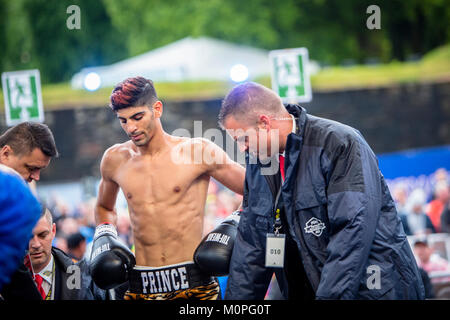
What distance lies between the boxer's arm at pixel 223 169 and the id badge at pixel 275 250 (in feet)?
2.58

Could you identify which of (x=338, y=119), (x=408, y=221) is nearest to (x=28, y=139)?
(x=408, y=221)

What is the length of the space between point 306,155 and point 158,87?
47.5 ft

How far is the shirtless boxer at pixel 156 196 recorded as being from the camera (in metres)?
3.81

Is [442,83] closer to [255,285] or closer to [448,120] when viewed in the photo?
[448,120]

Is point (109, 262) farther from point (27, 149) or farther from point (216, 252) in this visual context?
point (27, 149)

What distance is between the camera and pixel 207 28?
2356cm

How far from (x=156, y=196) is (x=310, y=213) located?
1193mm

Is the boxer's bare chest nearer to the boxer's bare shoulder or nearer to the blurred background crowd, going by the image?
the boxer's bare shoulder

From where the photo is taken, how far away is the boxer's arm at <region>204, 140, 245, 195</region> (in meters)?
4.05

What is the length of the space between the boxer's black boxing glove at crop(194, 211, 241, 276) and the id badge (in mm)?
399

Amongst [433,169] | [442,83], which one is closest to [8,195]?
[433,169]

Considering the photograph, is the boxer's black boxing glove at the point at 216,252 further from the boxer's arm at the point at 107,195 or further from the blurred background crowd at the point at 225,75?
the blurred background crowd at the point at 225,75

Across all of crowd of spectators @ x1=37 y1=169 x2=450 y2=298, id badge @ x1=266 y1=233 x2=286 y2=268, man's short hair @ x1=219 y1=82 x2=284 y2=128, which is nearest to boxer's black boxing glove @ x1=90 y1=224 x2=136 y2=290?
id badge @ x1=266 y1=233 x2=286 y2=268
